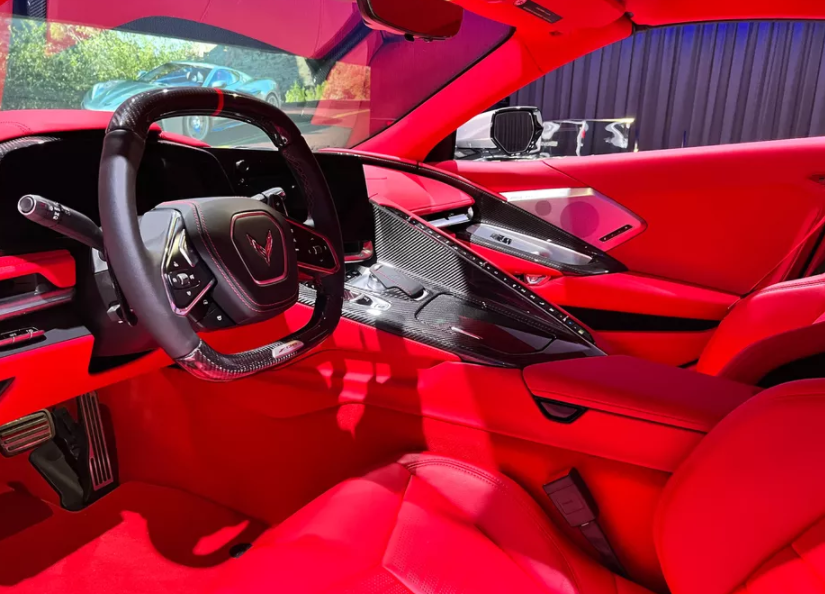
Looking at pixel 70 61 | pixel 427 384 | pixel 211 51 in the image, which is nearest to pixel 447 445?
pixel 427 384

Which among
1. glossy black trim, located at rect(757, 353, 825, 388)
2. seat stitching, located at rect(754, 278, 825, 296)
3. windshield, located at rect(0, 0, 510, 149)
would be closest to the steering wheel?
windshield, located at rect(0, 0, 510, 149)

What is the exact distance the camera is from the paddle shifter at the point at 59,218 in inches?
32.9

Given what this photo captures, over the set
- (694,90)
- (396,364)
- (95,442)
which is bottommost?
(95,442)

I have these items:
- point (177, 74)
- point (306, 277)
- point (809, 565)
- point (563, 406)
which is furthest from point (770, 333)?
point (177, 74)

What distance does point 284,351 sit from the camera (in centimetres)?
105

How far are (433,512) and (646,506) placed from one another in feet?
1.35

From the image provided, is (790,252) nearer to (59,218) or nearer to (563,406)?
(563,406)

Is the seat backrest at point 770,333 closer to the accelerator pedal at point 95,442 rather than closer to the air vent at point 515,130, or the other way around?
the air vent at point 515,130

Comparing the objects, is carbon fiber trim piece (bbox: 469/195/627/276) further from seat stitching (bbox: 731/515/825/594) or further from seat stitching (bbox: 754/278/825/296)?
seat stitching (bbox: 731/515/825/594)

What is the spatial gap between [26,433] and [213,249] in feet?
3.33

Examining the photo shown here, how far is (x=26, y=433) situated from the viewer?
154cm

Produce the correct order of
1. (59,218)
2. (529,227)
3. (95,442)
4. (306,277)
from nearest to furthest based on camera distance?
(59,218) < (306,277) < (95,442) < (529,227)

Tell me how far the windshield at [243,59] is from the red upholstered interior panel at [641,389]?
1.02 meters

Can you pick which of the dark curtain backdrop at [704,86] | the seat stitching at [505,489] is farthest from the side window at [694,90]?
the seat stitching at [505,489]
